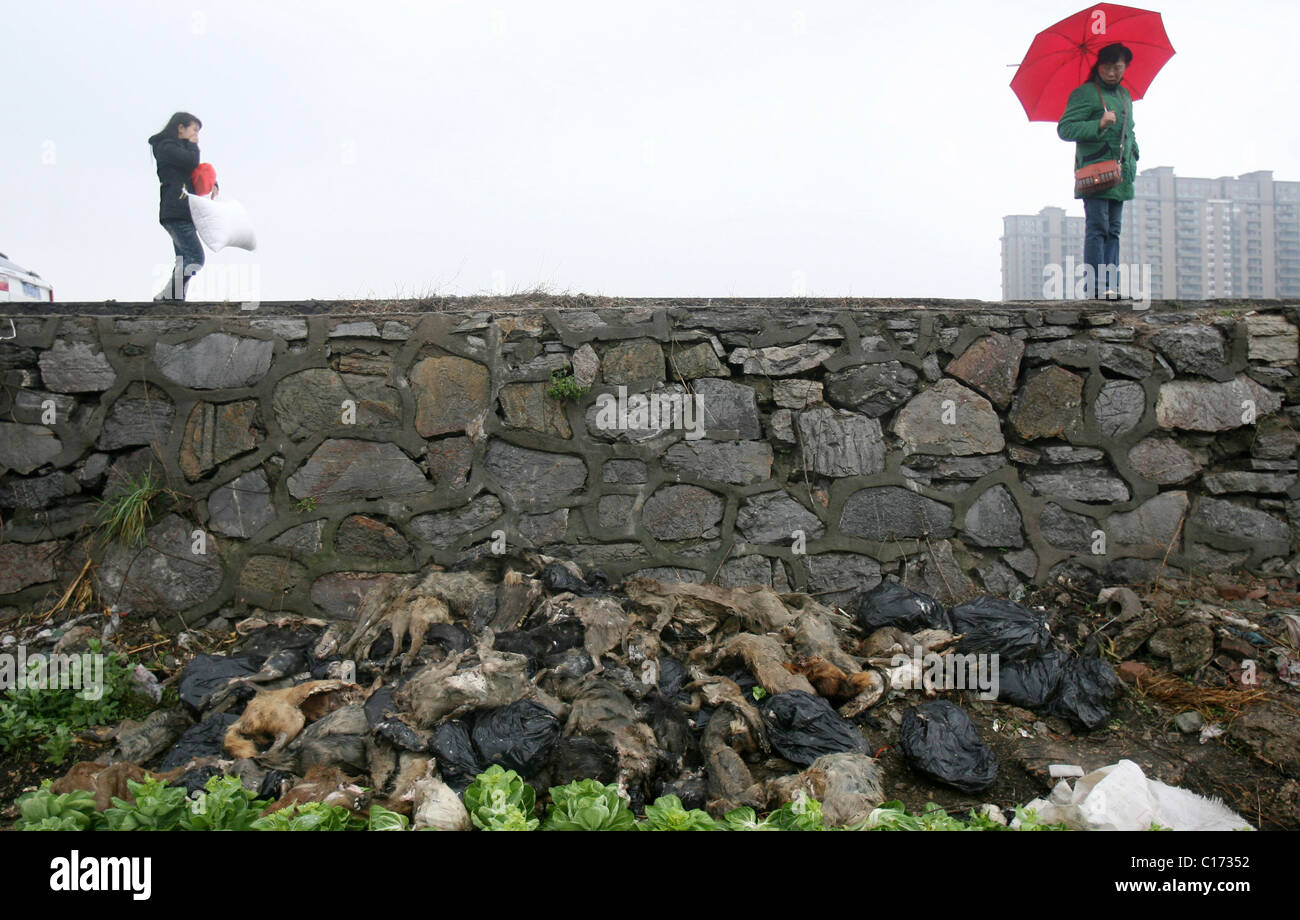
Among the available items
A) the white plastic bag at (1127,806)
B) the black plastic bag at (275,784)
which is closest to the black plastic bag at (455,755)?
the black plastic bag at (275,784)

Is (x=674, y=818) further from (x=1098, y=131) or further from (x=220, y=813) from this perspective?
(x=1098, y=131)

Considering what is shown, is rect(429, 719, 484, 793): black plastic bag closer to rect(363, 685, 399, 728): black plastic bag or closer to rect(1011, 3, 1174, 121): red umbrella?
rect(363, 685, 399, 728): black plastic bag

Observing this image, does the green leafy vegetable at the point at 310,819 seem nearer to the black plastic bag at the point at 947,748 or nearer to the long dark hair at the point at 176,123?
the black plastic bag at the point at 947,748

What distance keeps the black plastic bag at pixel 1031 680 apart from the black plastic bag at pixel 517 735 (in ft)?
7.29

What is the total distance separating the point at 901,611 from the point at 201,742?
3.49m

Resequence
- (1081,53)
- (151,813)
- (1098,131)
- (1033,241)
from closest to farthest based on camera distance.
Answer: (151,813) → (1098,131) → (1081,53) → (1033,241)

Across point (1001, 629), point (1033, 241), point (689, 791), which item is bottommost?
point (689, 791)

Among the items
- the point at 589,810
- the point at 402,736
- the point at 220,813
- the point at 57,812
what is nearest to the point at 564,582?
the point at 402,736

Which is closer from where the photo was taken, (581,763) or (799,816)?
(799,816)

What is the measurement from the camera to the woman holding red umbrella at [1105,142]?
5.09 meters

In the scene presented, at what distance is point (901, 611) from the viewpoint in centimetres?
423

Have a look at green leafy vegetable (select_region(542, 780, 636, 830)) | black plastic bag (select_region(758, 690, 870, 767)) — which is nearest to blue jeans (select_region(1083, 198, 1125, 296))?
black plastic bag (select_region(758, 690, 870, 767))

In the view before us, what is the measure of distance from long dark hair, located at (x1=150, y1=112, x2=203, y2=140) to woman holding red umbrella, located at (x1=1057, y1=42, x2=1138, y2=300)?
5.94 m

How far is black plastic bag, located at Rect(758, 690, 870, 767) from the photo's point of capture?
3158 millimetres
